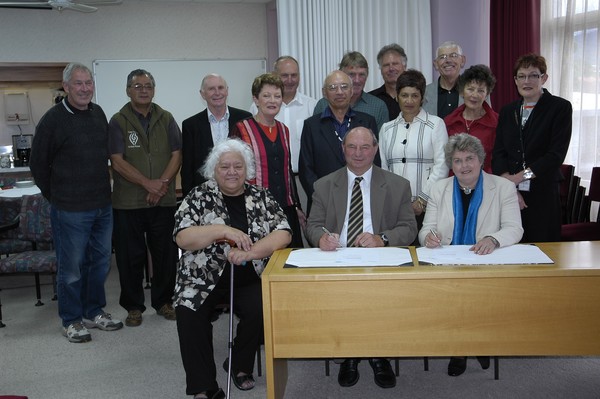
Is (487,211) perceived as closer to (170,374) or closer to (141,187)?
(170,374)

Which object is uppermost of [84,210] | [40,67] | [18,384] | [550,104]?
[40,67]

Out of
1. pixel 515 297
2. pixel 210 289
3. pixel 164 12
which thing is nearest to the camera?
pixel 515 297

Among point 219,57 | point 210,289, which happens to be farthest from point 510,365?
point 219,57

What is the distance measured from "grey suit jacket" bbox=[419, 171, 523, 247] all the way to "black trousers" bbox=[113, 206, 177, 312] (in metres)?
1.91

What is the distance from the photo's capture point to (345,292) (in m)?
2.36

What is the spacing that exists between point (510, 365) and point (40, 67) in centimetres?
701

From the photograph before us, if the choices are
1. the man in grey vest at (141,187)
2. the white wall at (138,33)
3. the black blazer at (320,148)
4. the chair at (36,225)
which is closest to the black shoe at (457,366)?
the black blazer at (320,148)

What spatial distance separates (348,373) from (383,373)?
18 cm

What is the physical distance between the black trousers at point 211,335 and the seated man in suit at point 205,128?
1.18m

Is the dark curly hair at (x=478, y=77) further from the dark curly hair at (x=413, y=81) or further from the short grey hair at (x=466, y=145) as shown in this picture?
the short grey hair at (x=466, y=145)

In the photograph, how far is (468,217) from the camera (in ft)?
9.60

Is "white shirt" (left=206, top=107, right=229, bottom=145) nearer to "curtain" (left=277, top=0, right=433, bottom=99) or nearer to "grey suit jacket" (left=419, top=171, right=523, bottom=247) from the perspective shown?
"grey suit jacket" (left=419, top=171, right=523, bottom=247)

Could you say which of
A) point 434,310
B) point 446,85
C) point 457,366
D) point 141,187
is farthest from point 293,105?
point 434,310

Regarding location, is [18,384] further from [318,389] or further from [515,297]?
[515,297]
